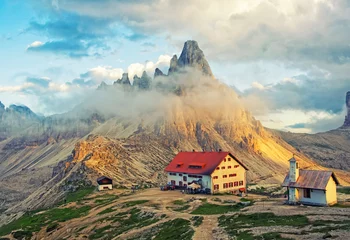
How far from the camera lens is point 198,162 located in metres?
108

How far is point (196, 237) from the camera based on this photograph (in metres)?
50.5

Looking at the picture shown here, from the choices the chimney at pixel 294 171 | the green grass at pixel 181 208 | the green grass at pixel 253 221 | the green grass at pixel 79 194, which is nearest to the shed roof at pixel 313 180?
the chimney at pixel 294 171

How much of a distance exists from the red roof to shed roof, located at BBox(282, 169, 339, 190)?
31.3 metres

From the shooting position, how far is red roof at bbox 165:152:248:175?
10406 centimetres

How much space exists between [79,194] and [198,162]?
4139cm

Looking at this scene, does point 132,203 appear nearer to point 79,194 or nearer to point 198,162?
point 198,162

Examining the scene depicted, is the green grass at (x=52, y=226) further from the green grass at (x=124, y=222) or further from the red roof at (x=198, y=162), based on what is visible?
the red roof at (x=198, y=162)

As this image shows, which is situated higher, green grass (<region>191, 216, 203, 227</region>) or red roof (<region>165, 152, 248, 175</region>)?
red roof (<region>165, 152, 248, 175</region>)

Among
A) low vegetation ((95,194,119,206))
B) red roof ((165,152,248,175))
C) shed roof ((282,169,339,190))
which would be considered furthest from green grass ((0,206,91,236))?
shed roof ((282,169,339,190))

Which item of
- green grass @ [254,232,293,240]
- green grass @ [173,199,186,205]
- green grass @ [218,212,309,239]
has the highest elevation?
green grass @ [254,232,293,240]

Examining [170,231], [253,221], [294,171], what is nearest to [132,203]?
[170,231]

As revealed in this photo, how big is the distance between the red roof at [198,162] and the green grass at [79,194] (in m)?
27.5

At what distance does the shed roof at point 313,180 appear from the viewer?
69.2m

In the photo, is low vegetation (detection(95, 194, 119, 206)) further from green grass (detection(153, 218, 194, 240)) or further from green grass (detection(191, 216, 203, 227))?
green grass (detection(191, 216, 203, 227))
